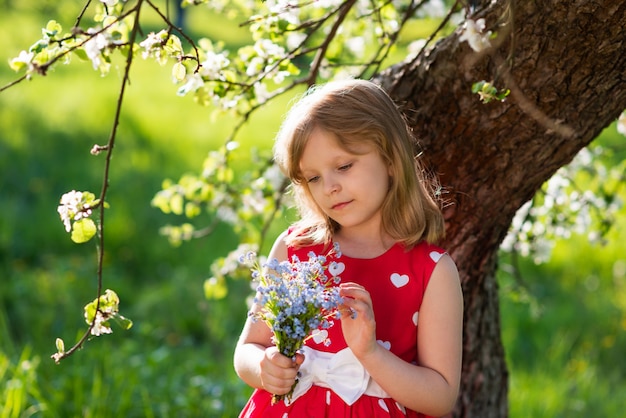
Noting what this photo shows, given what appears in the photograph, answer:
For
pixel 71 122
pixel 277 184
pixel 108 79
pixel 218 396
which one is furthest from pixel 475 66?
Result: pixel 108 79

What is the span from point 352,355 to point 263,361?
0.77ft

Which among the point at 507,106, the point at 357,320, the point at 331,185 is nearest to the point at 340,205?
the point at 331,185

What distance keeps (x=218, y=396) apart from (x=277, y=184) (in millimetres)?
1005

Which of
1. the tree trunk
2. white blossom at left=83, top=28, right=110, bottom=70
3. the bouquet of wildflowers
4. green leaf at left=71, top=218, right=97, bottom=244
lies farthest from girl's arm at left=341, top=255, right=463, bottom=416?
white blossom at left=83, top=28, right=110, bottom=70

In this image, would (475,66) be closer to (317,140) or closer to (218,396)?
(317,140)

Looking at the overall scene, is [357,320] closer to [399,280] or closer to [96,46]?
[399,280]

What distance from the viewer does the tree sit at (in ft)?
6.81

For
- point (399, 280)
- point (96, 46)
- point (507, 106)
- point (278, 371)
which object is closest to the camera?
point (278, 371)

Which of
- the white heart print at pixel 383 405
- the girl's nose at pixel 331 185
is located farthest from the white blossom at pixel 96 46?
the white heart print at pixel 383 405

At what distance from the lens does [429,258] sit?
6.79 ft

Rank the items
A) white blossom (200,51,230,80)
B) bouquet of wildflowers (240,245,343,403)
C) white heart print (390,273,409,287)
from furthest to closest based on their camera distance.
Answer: white blossom (200,51,230,80) < white heart print (390,273,409,287) < bouquet of wildflowers (240,245,343,403)

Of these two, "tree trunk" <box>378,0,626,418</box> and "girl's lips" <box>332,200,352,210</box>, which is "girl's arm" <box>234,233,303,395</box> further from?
"tree trunk" <box>378,0,626,418</box>

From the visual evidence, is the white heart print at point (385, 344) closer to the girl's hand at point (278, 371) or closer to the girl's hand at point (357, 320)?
the girl's hand at point (357, 320)

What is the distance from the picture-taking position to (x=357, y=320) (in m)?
1.85
